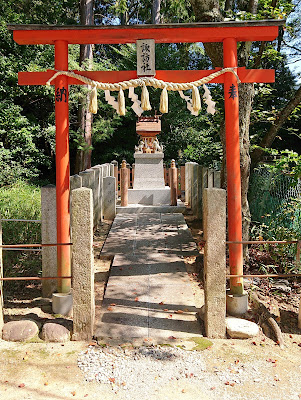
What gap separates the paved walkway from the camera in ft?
12.6

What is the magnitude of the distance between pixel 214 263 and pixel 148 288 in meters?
1.41

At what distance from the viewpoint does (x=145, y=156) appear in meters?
11.5

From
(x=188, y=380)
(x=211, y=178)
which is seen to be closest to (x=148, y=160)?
(x=211, y=178)

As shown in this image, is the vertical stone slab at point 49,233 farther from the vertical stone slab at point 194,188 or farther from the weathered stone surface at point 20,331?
the vertical stone slab at point 194,188

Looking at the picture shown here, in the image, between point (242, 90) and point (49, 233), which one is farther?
point (242, 90)

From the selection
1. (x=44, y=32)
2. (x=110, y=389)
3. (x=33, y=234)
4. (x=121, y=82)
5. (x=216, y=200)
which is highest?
(x=44, y=32)

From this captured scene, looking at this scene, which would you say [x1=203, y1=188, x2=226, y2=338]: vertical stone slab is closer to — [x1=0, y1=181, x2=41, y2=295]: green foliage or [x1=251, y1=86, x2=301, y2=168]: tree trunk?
[x1=0, y1=181, x2=41, y2=295]: green foliage

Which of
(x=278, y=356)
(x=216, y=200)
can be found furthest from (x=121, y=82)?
(x=278, y=356)

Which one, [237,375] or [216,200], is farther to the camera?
[216,200]

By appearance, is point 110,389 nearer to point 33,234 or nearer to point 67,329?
point 67,329

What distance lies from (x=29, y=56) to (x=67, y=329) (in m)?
13.5

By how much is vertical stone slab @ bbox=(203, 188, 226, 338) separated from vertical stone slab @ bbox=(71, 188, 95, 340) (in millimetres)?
1208

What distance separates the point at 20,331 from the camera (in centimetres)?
372

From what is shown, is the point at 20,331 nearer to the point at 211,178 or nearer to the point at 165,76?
the point at 165,76
